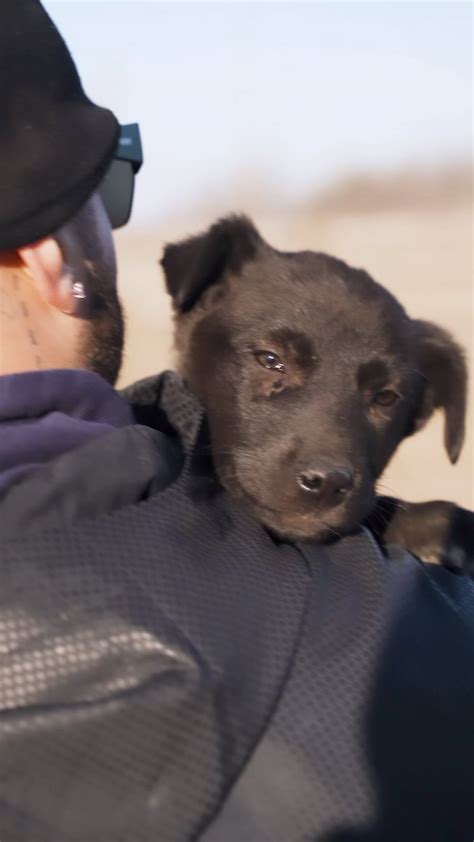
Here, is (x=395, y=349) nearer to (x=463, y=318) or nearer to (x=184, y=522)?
(x=184, y=522)

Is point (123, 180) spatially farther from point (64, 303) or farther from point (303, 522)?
point (303, 522)

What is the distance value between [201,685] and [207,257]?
1615 millimetres

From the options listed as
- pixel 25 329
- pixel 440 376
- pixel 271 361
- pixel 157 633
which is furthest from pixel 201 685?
pixel 440 376

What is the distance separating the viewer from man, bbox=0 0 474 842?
1068 mm

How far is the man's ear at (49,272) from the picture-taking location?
4.62 ft

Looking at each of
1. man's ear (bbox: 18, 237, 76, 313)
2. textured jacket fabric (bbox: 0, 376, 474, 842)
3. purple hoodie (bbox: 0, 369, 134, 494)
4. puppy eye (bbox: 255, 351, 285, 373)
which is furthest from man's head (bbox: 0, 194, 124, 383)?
puppy eye (bbox: 255, 351, 285, 373)

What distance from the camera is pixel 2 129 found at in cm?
128

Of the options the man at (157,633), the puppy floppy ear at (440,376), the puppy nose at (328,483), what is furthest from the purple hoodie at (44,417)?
the puppy floppy ear at (440,376)

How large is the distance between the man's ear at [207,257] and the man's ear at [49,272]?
38.9 inches

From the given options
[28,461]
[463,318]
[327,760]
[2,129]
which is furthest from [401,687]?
[463,318]

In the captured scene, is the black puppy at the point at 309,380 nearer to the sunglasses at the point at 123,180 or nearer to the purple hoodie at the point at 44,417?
the sunglasses at the point at 123,180

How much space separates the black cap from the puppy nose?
824 mm

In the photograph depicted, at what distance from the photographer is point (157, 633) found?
3.66 feet

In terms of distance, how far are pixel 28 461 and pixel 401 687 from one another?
1.82 ft
